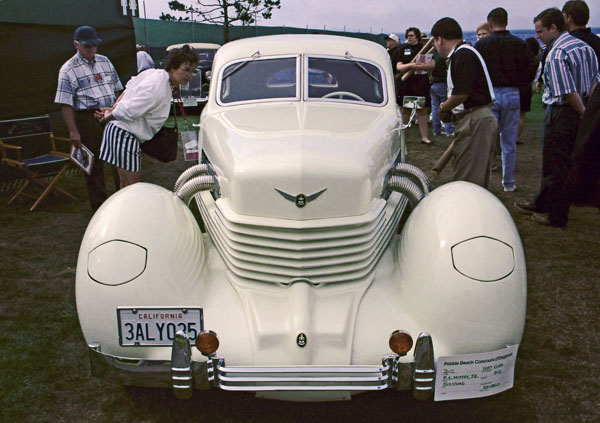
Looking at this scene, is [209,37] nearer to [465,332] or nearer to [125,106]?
[125,106]

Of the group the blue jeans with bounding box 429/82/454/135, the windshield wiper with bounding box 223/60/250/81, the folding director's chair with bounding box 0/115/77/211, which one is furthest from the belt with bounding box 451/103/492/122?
the blue jeans with bounding box 429/82/454/135

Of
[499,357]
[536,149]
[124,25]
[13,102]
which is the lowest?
[536,149]

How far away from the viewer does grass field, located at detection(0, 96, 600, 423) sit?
2.74 meters

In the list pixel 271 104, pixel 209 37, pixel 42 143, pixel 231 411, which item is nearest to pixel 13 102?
pixel 42 143

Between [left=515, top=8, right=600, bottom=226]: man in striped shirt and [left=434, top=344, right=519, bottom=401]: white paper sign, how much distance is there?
3.43 metres

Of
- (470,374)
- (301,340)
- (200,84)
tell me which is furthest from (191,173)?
(200,84)

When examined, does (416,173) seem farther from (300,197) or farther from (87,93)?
(87,93)

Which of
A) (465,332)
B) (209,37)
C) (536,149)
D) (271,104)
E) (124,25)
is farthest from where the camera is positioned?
(209,37)

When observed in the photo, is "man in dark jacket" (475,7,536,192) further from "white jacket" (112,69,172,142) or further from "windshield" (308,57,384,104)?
"white jacket" (112,69,172,142)

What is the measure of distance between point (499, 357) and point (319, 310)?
83 cm

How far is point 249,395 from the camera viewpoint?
114 inches

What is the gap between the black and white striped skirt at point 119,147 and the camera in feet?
14.7

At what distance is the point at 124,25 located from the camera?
8.79 meters

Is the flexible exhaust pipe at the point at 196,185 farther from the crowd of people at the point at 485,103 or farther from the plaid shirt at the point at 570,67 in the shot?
the plaid shirt at the point at 570,67
